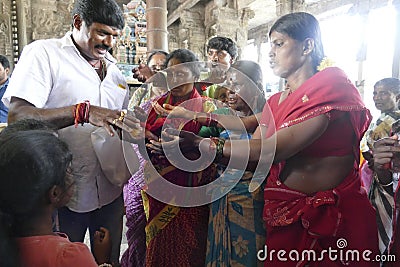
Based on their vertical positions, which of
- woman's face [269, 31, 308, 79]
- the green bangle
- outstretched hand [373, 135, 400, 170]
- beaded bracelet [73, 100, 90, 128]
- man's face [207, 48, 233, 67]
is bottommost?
outstretched hand [373, 135, 400, 170]

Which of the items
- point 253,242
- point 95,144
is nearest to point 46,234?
point 95,144

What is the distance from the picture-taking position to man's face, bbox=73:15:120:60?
1.21 m

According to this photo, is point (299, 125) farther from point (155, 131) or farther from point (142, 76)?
point (142, 76)

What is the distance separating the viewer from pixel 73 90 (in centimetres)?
125

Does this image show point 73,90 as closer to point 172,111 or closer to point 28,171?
point 172,111

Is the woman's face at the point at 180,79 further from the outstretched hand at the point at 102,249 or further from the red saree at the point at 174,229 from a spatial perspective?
the outstretched hand at the point at 102,249

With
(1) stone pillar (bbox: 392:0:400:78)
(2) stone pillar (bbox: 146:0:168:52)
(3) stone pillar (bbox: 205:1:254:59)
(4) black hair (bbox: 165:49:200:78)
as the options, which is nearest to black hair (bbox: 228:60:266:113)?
(4) black hair (bbox: 165:49:200:78)

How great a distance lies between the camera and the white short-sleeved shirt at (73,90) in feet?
3.79

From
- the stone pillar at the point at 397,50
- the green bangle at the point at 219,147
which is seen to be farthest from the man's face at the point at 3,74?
the stone pillar at the point at 397,50

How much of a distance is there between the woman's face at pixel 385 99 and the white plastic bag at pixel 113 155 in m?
2.35

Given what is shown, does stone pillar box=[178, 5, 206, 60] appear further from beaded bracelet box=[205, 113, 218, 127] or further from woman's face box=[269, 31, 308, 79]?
woman's face box=[269, 31, 308, 79]

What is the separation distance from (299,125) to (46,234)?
2.77 ft

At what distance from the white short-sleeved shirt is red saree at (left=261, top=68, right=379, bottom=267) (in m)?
0.73

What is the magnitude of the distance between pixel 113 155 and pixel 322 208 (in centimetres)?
86
